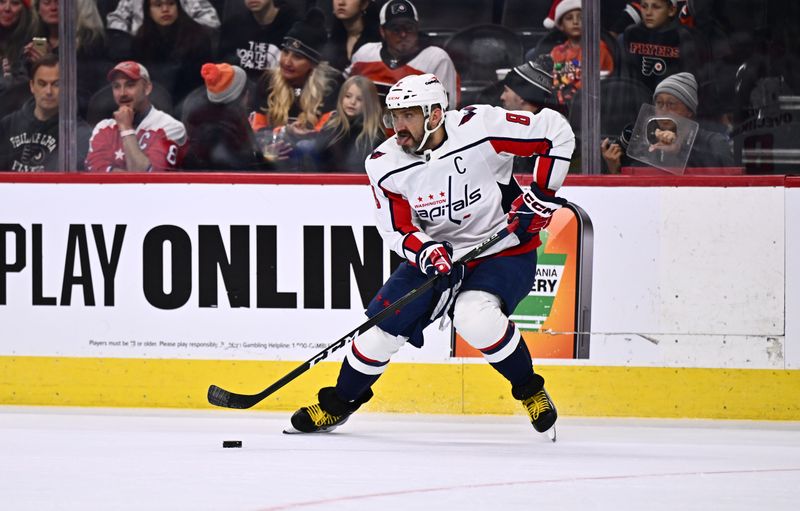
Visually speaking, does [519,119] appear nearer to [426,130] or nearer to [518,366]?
[426,130]

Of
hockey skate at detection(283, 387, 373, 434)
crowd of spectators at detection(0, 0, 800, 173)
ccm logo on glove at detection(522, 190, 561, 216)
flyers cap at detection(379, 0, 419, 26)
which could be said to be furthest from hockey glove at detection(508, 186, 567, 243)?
flyers cap at detection(379, 0, 419, 26)

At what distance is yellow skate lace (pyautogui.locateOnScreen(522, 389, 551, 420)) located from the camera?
361 centimetres

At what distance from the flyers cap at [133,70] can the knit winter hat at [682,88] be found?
1.85m

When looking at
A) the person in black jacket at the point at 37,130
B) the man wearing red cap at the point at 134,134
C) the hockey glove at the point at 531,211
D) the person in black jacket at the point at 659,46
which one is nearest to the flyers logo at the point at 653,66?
the person in black jacket at the point at 659,46

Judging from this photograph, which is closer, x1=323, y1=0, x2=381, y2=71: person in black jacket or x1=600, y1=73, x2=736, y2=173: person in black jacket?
x1=600, y1=73, x2=736, y2=173: person in black jacket

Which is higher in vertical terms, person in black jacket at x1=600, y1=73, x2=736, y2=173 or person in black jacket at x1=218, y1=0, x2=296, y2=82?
person in black jacket at x1=218, y1=0, x2=296, y2=82

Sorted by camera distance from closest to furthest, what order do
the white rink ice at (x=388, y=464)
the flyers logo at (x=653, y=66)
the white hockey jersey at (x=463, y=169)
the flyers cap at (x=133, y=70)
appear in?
the white rink ice at (x=388, y=464) < the white hockey jersey at (x=463, y=169) < the flyers logo at (x=653, y=66) < the flyers cap at (x=133, y=70)

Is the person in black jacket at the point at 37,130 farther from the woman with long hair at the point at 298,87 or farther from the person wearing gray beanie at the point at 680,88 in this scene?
the person wearing gray beanie at the point at 680,88

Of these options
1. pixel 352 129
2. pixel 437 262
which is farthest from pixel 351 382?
pixel 352 129

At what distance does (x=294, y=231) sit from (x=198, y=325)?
1.48 feet

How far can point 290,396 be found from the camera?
4.37 m

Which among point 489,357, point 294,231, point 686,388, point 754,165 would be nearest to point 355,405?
point 489,357

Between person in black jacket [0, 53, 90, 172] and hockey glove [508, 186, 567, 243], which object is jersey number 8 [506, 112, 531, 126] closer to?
hockey glove [508, 186, 567, 243]

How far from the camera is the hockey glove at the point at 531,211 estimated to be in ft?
11.9
